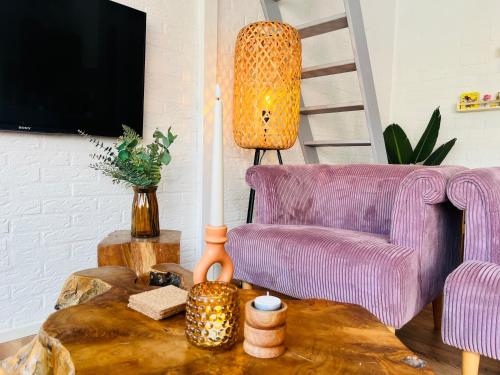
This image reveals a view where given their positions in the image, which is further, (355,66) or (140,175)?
(355,66)

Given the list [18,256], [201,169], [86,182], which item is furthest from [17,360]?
[201,169]

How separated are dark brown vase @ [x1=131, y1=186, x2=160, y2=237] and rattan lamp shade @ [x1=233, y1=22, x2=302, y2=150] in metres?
0.79

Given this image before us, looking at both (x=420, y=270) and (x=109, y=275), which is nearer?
(x=109, y=275)

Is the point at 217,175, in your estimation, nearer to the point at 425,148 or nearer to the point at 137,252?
the point at 137,252

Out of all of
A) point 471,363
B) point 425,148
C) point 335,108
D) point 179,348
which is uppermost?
point 335,108

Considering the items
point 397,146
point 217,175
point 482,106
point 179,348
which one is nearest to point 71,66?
point 217,175

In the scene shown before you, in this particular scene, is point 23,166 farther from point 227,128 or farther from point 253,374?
point 253,374

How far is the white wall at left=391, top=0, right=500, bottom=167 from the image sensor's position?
9.04 feet

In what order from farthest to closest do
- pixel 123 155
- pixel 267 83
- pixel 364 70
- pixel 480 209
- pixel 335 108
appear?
1. pixel 335 108
2. pixel 364 70
3. pixel 267 83
4. pixel 123 155
5. pixel 480 209

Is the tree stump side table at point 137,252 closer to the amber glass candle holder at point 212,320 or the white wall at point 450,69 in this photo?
the amber glass candle holder at point 212,320

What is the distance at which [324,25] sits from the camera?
2.22 meters

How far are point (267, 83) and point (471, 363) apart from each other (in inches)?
57.2

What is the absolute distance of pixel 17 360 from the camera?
0.67 meters

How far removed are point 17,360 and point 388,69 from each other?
134 inches
